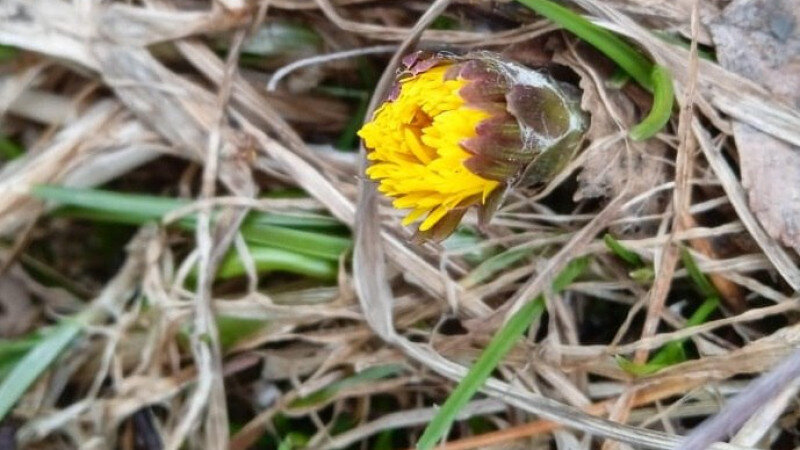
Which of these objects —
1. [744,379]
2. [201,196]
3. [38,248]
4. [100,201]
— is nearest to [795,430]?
[744,379]

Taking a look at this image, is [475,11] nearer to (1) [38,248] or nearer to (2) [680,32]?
(2) [680,32]

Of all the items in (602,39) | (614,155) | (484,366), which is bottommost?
(484,366)

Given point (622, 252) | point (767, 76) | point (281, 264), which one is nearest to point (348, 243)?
point (281, 264)

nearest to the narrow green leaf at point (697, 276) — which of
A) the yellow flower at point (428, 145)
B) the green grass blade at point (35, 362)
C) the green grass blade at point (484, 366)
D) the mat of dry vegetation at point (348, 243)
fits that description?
the mat of dry vegetation at point (348, 243)

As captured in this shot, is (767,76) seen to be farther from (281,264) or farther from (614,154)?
(281,264)

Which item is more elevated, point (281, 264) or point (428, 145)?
point (428, 145)

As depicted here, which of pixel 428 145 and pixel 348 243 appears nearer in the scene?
pixel 428 145
